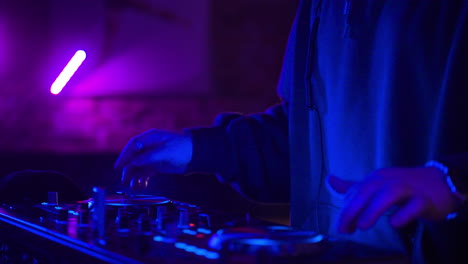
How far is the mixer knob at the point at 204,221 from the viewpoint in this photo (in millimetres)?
896

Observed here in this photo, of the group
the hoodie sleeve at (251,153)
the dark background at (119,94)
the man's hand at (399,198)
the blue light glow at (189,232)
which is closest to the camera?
the man's hand at (399,198)

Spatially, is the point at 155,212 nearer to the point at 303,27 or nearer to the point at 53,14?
the point at 303,27

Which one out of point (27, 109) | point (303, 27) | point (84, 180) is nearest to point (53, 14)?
point (27, 109)

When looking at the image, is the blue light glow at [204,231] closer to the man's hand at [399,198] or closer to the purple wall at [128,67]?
the man's hand at [399,198]

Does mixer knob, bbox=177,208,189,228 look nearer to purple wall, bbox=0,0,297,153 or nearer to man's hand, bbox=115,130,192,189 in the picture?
man's hand, bbox=115,130,192,189

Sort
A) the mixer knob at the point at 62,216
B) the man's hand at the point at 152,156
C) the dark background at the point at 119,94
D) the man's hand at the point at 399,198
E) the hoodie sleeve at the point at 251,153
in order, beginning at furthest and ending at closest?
the dark background at the point at 119,94 < the hoodie sleeve at the point at 251,153 < the man's hand at the point at 152,156 < the mixer knob at the point at 62,216 < the man's hand at the point at 399,198

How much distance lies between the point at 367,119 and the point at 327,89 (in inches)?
4.9

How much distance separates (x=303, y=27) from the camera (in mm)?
1284

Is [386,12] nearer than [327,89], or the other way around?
[386,12]

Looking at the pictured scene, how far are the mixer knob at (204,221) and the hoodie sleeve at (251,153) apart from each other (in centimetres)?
31

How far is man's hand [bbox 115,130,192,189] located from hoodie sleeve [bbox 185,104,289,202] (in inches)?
1.4

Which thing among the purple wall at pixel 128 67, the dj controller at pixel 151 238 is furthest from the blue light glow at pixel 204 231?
the purple wall at pixel 128 67

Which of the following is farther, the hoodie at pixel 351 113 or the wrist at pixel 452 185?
the hoodie at pixel 351 113

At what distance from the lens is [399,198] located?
0.65m
